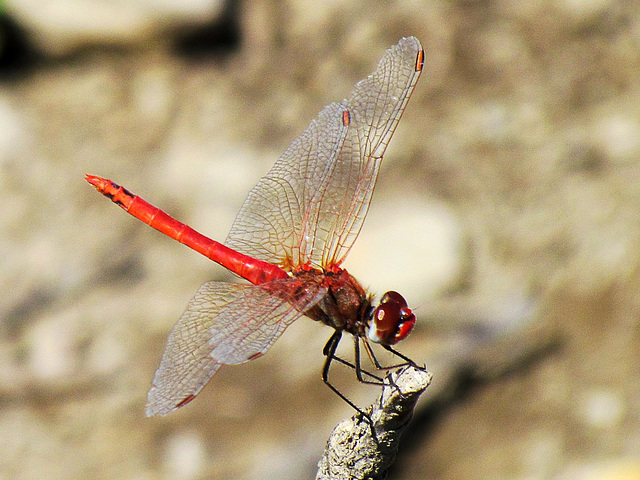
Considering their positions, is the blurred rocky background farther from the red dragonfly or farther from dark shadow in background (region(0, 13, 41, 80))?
the red dragonfly

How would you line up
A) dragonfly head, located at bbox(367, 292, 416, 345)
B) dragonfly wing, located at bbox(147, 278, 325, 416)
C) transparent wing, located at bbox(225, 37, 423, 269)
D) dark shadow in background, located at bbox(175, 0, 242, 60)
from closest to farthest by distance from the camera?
1. dragonfly wing, located at bbox(147, 278, 325, 416)
2. dragonfly head, located at bbox(367, 292, 416, 345)
3. transparent wing, located at bbox(225, 37, 423, 269)
4. dark shadow in background, located at bbox(175, 0, 242, 60)

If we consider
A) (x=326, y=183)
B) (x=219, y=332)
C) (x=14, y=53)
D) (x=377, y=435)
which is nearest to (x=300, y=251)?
(x=326, y=183)

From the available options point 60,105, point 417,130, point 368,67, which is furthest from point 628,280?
point 60,105

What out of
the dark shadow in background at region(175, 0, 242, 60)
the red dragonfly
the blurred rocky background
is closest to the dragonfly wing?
the red dragonfly

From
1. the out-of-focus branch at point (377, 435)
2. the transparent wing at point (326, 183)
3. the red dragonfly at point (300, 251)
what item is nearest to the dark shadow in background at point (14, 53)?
the red dragonfly at point (300, 251)

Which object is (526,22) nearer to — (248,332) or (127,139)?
(127,139)

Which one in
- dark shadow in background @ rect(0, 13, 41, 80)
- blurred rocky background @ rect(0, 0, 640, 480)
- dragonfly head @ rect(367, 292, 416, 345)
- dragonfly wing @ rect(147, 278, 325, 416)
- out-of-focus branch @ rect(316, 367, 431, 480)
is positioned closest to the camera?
out-of-focus branch @ rect(316, 367, 431, 480)

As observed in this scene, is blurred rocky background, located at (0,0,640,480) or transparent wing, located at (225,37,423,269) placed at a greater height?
blurred rocky background, located at (0,0,640,480)

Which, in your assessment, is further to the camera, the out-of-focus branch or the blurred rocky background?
the blurred rocky background
